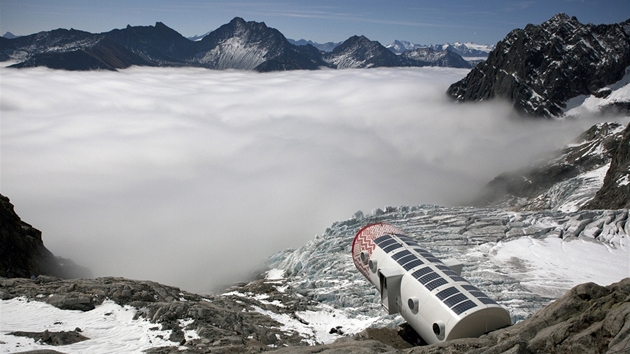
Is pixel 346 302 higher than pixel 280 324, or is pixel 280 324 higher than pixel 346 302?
pixel 280 324

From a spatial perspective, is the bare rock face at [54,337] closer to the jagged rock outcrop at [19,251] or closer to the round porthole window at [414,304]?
the round porthole window at [414,304]

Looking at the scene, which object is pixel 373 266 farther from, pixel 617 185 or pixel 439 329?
pixel 617 185

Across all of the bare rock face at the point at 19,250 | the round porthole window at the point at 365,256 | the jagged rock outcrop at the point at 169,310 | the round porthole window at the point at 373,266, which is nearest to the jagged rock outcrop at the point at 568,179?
the round porthole window at the point at 365,256

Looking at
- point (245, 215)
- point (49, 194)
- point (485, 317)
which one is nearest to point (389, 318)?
point (485, 317)

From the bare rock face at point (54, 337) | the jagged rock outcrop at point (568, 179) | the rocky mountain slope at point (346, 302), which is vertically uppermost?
the bare rock face at point (54, 337)

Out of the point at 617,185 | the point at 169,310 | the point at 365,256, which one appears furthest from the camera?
the point at 617,185

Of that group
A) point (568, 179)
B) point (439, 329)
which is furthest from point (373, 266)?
point (568, 179)

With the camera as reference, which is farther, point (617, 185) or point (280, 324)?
point (617, 185)
